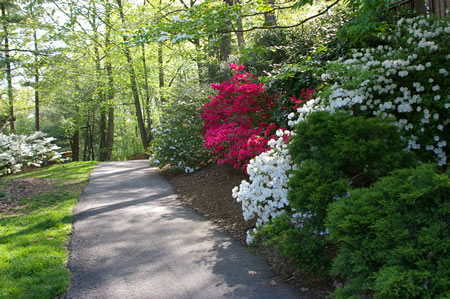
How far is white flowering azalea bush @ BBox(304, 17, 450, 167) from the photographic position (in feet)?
13.7

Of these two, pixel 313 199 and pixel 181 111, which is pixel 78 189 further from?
pixel 313 199

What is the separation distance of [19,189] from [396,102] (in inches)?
340

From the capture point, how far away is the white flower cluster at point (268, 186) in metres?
4.15

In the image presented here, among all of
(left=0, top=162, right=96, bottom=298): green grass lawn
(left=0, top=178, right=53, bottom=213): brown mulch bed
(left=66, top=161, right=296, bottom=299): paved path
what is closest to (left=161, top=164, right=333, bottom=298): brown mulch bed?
(left=66, top=161, right=296, bottom=299): paved path

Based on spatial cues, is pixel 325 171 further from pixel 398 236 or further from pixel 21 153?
pixel 21 153

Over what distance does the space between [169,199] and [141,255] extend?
312 centimetres

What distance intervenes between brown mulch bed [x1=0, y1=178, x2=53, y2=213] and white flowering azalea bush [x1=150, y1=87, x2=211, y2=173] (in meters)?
3.20

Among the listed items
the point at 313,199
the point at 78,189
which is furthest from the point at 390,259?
the point at 78,189

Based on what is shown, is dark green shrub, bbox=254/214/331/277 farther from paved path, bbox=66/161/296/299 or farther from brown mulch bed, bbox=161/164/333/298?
paved path, bbox=66/161/296/299

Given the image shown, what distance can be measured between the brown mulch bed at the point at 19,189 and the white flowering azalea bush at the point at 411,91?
6.66m

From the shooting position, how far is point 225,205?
6.20m

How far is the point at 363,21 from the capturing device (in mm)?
4391

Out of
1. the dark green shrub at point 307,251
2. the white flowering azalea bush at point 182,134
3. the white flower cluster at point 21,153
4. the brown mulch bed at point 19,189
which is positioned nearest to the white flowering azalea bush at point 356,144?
the dark green shrub at point 307,251

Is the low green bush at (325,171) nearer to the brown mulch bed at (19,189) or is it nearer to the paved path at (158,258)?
the paved path at (158,258)
